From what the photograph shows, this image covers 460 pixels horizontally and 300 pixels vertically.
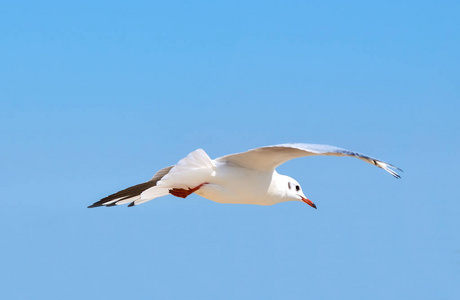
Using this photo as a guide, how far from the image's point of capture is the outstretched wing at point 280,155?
4824 mm

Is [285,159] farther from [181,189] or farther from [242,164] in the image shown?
[181,189]

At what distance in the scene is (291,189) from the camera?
598cm

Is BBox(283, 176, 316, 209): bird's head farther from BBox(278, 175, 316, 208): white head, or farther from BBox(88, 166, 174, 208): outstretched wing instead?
BBox(88, 166, 174, 208): outstretched wing

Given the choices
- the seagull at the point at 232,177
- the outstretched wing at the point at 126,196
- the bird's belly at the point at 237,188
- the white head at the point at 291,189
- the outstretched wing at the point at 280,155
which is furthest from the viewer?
the outstretched wing at the point at 126,196

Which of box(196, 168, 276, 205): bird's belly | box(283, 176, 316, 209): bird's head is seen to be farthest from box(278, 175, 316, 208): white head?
box(196, 168, 276, 205): bird's belly

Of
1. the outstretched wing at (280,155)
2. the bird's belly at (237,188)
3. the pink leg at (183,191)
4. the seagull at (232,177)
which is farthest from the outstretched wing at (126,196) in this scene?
the outstretched wing at (280,155)

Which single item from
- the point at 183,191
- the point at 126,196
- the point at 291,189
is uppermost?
the point at 291,189

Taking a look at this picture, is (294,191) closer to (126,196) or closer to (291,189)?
(291,189)

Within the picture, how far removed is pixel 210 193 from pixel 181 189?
9.1 inches

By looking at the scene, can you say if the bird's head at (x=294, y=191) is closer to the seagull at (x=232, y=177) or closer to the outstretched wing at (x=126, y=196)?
the seagull at (x=232, y=177)

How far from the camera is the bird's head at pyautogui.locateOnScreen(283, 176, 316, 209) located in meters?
5.90

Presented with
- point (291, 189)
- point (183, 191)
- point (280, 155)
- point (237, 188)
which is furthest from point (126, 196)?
point (280, 155)

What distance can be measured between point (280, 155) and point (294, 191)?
0.80m

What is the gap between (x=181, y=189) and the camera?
5.53 metres
